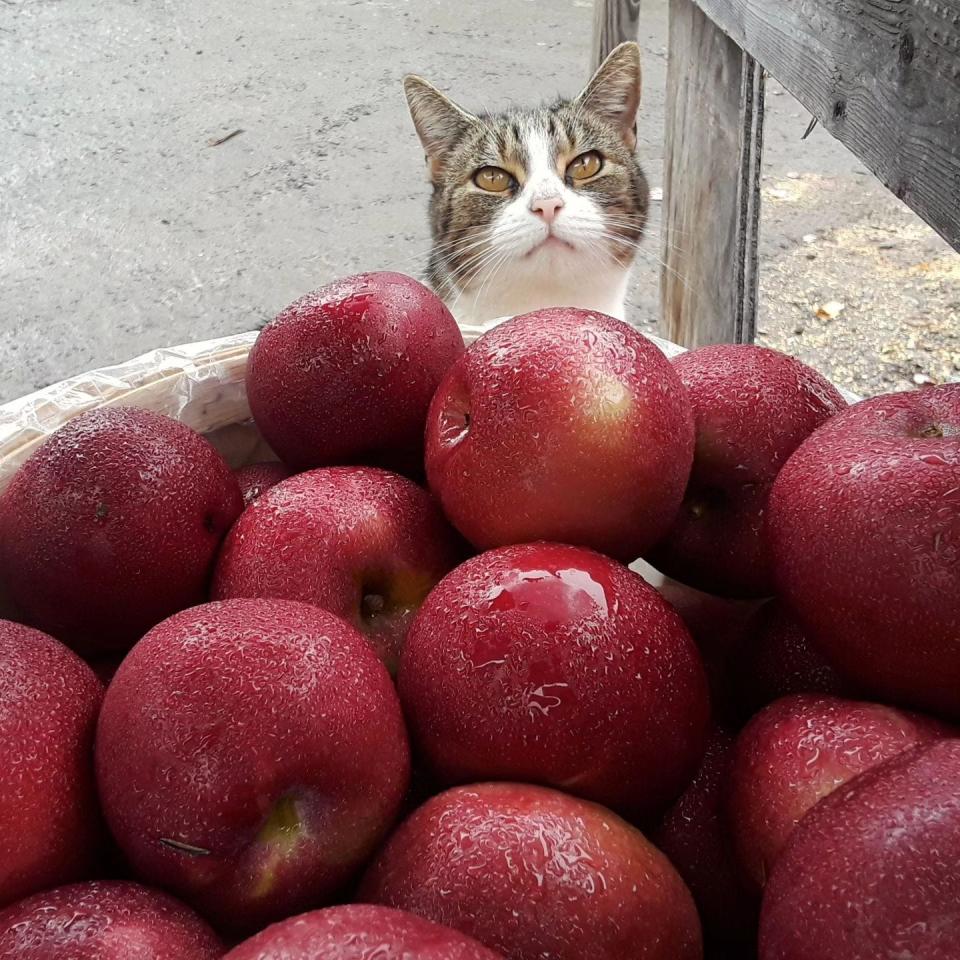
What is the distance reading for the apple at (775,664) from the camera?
0.64 meters

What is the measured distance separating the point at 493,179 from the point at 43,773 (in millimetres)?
1283

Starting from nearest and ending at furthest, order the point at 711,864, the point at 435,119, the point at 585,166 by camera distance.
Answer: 1. the point at 711,864
2. the point at 585,166
3. the point at 435,119

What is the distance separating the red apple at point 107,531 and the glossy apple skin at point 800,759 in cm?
39

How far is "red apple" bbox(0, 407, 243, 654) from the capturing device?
0.66 metres

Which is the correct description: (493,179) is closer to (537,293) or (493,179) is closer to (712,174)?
(537,293)

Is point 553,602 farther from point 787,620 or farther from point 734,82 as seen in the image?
point 734,82

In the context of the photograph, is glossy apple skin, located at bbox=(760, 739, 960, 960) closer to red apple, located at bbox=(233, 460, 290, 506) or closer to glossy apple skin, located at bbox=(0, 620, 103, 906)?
glossy apple skin, located at bbox=(0, 620, 103, 906)

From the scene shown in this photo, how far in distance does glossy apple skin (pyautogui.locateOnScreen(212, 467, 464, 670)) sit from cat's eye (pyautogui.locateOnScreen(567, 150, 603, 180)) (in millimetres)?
1046

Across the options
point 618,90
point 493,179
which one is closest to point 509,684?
point 493,179

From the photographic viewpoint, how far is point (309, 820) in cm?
51

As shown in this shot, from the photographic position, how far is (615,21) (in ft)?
7.88

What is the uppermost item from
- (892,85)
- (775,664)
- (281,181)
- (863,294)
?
(892,85)

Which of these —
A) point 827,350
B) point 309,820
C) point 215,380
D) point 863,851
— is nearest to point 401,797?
point 309,820

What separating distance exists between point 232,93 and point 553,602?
374 centimetres
